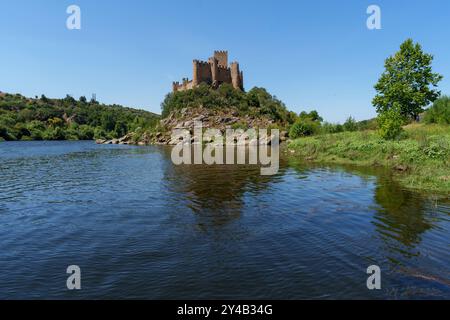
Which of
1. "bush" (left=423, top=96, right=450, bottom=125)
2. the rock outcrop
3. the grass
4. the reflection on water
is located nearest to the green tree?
"bush" (left=423, top=96, right=450, bottom=125)

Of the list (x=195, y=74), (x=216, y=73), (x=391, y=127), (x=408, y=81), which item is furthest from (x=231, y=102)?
(x=391, y=127)

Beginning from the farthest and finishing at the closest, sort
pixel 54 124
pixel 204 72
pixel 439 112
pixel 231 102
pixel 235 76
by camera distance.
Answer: pixel 54 124 → pixel 235 76 → pixel 204 72 → pixel 231 102 → pixel 439 112

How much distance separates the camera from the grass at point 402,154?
883 inches

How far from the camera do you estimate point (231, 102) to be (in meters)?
130

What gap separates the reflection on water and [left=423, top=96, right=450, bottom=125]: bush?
30.6 metres

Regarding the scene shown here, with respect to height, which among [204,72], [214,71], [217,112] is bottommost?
[217,112]

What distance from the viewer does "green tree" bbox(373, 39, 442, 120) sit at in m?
50.9

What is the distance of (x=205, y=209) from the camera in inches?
689

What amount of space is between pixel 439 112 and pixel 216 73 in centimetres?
10276

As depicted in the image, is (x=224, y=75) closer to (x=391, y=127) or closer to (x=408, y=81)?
(x=408, y=81)

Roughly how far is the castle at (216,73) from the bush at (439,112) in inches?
3861
